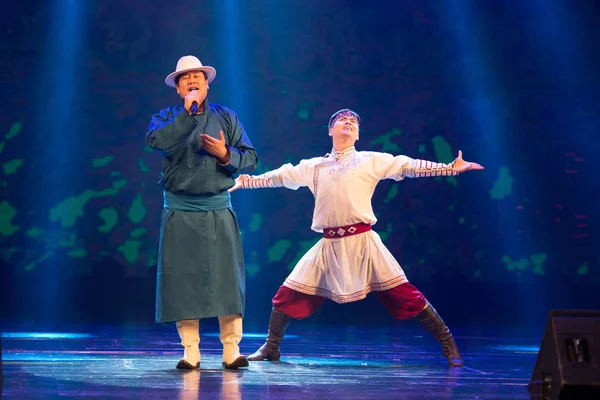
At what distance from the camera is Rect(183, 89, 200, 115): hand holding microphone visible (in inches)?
150

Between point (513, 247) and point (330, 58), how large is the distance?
7.46 ft

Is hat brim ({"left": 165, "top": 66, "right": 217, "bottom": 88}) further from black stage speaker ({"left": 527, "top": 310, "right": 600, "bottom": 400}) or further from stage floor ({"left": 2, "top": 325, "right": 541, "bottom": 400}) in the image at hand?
black stage speaker ({"left": 527, "top": 310, "right": 600, "bottom": 400})

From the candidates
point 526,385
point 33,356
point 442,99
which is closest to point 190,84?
point 33,356

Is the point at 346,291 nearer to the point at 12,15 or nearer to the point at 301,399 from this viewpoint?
the point at 301,399

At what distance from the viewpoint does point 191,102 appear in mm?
3812

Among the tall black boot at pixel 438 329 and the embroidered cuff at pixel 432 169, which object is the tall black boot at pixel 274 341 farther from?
the embroidered cuff at pixel 432 169

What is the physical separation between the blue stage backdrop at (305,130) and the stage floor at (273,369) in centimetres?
118

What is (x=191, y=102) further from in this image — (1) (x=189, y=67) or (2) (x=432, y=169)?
A: (2) (x=432, y=169)

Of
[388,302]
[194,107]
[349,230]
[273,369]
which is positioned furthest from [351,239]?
[194,107]

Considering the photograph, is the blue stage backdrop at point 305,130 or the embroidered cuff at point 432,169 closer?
the embroidered cuff at point 432,169

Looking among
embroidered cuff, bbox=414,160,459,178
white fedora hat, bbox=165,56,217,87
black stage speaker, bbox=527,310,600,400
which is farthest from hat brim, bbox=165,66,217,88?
black stage speaker, bbox=527,310,600,400

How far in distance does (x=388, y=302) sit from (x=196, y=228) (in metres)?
1.13

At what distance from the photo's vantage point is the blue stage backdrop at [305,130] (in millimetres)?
6887

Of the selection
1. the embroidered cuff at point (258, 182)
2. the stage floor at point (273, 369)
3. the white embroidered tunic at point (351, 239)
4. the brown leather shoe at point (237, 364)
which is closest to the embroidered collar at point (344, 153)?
the white embroidered tunic at point (351, 239)
